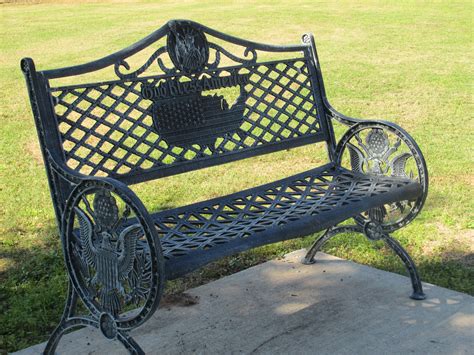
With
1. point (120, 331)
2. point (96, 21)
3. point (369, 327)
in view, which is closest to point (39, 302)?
point (120, 331)

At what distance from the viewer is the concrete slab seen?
3.48 metres

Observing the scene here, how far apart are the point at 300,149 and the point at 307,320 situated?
386 centimetres

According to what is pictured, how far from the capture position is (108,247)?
286 cm

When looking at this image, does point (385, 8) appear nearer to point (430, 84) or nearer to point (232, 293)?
point (430, 84)

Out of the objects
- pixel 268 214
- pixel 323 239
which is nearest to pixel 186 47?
pixel 268 214

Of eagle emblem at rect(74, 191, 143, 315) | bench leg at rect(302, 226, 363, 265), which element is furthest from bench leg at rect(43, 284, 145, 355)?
bench leg at rect(302, 226, 363, 265)

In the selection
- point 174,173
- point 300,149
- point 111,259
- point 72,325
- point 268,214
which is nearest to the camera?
point 111,259

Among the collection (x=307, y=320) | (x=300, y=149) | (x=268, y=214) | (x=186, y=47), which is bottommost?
(x=307, y=320)

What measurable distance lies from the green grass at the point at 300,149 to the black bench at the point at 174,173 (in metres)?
0.57

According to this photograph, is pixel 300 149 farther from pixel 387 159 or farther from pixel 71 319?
pixel 71 319

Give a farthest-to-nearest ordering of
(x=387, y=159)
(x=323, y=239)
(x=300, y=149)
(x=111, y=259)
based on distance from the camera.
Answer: (x=300, y=149) < (x=323, y=239) < (x=387, y=159) < (x=111, y=259)

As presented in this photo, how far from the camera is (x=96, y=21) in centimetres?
1775

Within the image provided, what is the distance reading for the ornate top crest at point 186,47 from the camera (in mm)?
3707

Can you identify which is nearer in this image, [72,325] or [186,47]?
[72,325]
